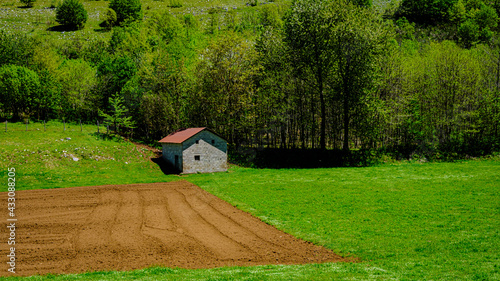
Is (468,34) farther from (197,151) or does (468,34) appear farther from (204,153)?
(197,151)

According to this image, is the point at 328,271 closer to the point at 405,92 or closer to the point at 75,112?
the point at 405,92

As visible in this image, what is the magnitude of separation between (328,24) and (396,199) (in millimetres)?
27775

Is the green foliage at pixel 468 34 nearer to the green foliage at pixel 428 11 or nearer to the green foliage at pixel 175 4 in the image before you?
the green foliage at pixel 428 11

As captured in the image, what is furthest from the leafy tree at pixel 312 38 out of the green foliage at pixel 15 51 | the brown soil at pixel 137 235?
the green foliage at pixel 15 51

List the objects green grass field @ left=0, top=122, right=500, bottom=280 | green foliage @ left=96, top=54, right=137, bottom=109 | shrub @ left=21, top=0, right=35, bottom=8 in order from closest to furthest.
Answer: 1. green grass field @ left=0, top=122, right=500, bottom=280
2. green foliage @ left=96, top=54, right=137, bottom=109
3. shrub @ left=21, top=0, right=35, bottom=8

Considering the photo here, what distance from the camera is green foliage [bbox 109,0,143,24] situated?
14755 cm

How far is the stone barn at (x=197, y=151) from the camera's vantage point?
43125 mm

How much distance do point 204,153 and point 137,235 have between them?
24457mm

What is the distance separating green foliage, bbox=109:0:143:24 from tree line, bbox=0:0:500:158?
95.3 m

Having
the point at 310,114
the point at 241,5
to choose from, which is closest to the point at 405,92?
the point at 310,114

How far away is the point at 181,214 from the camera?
2533 centimetres

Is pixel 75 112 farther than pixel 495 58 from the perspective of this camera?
Yes

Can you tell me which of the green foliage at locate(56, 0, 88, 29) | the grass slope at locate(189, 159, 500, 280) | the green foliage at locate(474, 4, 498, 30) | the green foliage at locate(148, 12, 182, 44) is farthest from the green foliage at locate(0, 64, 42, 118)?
the green foliage at locate(474, 4, 498, 30)

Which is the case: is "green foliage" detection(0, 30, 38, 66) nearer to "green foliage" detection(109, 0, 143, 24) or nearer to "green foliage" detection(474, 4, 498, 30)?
"green foliage" detection(109, 0, 143, 24)
